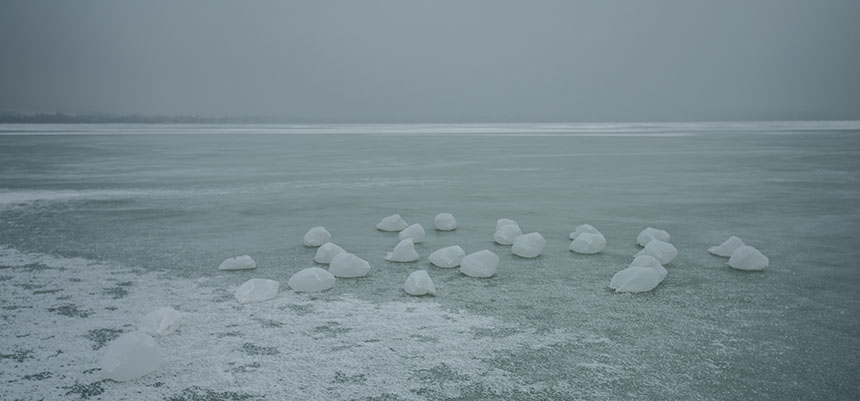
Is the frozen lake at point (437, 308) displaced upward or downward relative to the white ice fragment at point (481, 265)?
downward

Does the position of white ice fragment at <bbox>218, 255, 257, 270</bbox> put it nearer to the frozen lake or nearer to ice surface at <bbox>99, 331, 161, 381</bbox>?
the frozen lake

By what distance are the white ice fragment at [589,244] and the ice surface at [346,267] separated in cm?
162

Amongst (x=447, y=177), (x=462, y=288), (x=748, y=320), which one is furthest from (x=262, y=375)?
(x=447, y=177)

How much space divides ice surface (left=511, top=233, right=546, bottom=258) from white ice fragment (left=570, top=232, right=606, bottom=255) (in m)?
0.27

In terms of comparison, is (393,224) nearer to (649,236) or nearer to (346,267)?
(346,267)

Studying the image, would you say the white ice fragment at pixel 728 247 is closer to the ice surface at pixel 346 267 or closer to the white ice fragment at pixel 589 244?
the white ice fragment at pixel 589 244

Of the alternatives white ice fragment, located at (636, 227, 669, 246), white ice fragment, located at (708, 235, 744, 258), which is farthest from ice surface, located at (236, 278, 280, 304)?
white ice fragment, located at (708, 235, 744, 258)

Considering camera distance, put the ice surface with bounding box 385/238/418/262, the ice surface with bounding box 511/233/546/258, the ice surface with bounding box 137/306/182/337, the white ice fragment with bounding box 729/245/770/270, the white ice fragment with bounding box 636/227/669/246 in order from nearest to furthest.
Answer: the ice surface with bounding box 137/306/182/337
the white ice fragment with bounding box 729/245/770/270
the ice surface with bounding box 385/238/418/262
the ice surface with bounding box 511/233/546/258
the white ice fragment with bounding box 636/227/669/246

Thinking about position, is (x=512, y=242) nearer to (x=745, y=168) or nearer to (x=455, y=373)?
(x=455, y=373)

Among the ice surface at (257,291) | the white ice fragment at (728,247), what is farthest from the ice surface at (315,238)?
the white ice fragment at (728,247)

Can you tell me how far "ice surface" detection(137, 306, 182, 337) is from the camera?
97.3 inches

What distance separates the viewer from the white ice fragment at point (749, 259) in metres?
3.60

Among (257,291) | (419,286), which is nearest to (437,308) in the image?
(419,286)

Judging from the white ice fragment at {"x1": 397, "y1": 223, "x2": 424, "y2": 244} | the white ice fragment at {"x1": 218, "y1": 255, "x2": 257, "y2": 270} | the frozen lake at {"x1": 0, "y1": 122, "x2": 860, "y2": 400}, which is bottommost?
the frozen lake at {"x1": 0, "y1": 122, "x2": 860, "y2": 400}
